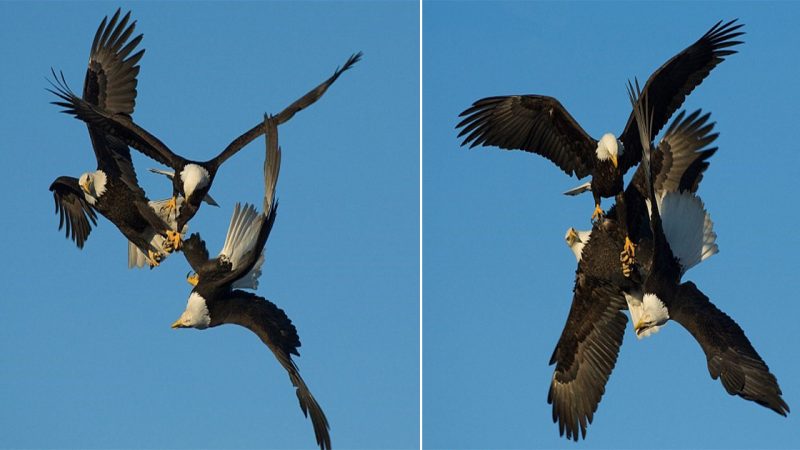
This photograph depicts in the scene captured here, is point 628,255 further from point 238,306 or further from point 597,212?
point 238,306

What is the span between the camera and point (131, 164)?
12.7m

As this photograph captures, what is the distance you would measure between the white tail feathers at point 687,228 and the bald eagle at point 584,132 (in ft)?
1.58

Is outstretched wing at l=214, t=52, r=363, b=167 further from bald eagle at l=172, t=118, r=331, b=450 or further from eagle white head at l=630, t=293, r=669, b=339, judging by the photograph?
eagle white head at l=630, t=293, r=669, b=339

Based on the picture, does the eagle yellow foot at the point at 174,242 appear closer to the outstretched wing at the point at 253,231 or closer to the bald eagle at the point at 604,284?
the outstretched wing at the point at 253,231

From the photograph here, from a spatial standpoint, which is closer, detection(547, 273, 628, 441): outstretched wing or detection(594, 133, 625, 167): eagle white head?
detection(594, 133, 625, 167): eagle white head

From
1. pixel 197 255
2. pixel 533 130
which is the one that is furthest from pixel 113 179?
pixel 533 130

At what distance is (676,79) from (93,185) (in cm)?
477

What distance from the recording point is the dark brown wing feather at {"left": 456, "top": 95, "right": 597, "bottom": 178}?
11.3 meters

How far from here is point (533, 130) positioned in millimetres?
11688

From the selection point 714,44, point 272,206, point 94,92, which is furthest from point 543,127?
point 94,92

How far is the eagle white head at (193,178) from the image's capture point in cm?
1141

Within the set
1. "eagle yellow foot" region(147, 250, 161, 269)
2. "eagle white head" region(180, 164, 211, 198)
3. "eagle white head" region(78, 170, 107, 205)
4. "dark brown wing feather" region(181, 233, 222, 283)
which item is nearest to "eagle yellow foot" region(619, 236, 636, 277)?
"dark brown wing feather" region(181, 233, 222, 283)

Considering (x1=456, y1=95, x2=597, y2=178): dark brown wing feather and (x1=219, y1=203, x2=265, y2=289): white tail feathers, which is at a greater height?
(x1=456, y1=95, x2=597, y2=178): dark brown wing feather

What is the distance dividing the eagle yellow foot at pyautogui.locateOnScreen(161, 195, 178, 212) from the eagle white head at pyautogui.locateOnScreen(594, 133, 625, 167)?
326 centimetres
